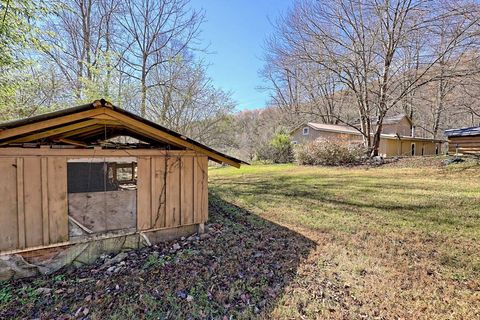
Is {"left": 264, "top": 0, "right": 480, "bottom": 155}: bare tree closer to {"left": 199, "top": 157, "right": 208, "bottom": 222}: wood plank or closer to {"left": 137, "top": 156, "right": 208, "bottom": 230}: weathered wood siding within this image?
{"left": 199, "top": 157, "right": 208, "bottom": 222}: wood plank

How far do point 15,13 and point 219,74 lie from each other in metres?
12.4

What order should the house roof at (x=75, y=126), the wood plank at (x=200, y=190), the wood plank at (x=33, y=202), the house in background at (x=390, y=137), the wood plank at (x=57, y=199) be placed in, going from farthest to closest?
the house in background at (x=390, y=137), the wood plank at (x=200, y=190), the wood plank at (x=57, y=199), the wood plank at (x=33, y=202), the house roof at (x=75, y=126)

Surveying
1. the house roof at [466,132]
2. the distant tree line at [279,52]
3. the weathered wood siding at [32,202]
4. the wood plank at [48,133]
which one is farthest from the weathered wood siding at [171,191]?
the house roof at [466,132]

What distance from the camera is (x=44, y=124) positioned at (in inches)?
136

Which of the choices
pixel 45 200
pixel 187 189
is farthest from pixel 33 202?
pixel 187 189

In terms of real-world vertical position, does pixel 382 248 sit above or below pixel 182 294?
above

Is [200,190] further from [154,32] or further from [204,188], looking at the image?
[154,32]

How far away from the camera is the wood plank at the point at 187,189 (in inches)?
196

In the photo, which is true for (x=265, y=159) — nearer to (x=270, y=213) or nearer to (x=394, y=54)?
(x=394, y=54)

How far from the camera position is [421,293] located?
3066 mm

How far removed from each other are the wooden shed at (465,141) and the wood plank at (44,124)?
1950 cm

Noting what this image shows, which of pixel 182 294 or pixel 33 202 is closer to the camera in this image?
pixel 182 294

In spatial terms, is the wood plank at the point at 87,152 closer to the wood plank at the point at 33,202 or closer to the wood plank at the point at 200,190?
the wood plank at the point at 33,202

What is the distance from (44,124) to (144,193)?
6.09ft
